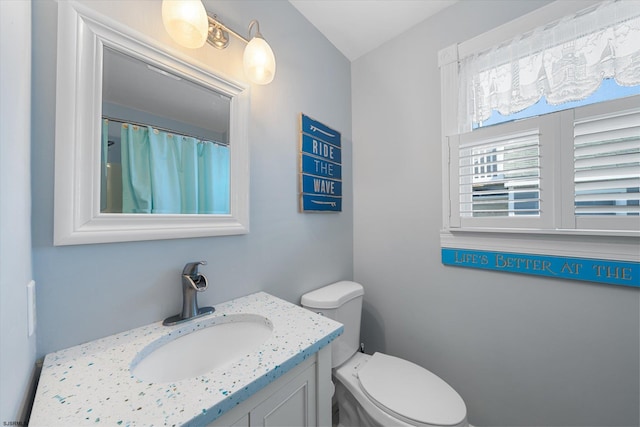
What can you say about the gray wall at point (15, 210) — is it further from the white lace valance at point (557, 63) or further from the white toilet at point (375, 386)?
the white lace valance at point (557, 63)

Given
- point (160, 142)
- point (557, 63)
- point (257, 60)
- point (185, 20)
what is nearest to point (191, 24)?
point (185, 20)

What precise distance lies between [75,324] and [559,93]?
1940mm

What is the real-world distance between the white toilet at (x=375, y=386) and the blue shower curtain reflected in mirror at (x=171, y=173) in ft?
2.40

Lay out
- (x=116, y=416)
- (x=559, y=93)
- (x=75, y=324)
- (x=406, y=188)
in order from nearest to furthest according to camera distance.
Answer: (x=116, y=416), (x=75, y=324), (x=559, y=93), (x=406, y=188)

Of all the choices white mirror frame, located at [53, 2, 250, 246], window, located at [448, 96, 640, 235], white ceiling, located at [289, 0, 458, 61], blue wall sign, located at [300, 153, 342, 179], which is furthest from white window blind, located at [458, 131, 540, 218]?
white mirror frame, located at [53, 2, 250, 246]

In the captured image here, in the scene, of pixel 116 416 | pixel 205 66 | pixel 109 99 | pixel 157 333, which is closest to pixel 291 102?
pixel 205 66

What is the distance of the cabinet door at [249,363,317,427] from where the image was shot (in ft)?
1.85

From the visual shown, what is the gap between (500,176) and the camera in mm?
1148

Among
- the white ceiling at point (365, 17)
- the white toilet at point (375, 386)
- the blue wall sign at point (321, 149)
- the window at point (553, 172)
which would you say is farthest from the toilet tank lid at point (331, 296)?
the white ceiling at point (365, 17)

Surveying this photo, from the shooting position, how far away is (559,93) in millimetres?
996

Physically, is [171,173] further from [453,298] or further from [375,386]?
[453,298]

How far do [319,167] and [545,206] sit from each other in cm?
111

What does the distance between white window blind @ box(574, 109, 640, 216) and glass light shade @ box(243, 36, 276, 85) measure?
1.32 metres

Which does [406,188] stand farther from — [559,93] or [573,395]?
[573,395]
